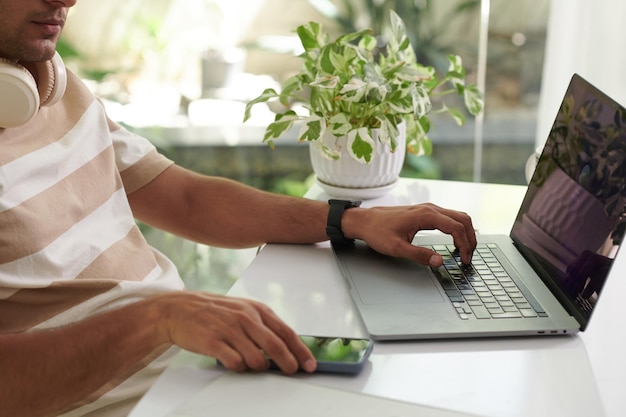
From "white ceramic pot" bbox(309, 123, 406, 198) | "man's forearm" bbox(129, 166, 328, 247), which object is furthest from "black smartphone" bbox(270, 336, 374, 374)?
"white ceramic pot" bbox(309, 123, 406, 198)

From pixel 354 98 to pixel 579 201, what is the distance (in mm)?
432

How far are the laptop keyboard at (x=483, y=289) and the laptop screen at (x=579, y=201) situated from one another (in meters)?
0.05

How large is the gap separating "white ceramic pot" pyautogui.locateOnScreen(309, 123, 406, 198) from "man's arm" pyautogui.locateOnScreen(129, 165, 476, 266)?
0.15 meters

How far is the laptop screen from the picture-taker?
106 centimetres

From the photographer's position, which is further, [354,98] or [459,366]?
[354,98]

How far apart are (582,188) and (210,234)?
2.11 feet

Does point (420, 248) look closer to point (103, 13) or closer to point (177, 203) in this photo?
point (177, 203)

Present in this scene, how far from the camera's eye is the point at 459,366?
98 centimetres

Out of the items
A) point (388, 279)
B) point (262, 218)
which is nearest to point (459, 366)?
point (388, 279)

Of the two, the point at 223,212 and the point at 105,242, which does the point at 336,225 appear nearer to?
the point at 223,212

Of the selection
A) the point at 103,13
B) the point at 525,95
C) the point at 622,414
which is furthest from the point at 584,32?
the point at 103,13

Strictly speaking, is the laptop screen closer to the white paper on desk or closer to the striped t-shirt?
the white paper on desk

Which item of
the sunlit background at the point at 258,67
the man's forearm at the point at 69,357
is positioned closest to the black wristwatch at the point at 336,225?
the man's forearm at the point at 69,357

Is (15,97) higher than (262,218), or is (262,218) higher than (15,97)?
(15,97)
